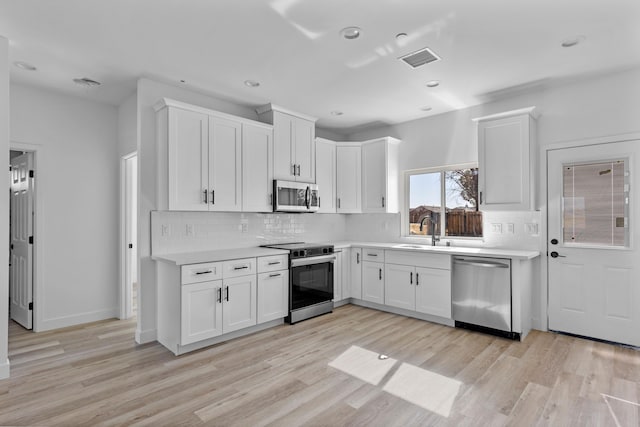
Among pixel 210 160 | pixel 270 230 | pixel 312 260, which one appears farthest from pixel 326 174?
pixel 210 160

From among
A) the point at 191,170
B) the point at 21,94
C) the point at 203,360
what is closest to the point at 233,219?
the point at 191,170

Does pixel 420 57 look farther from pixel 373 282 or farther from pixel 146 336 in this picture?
pixel 146 336

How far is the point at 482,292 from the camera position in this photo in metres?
3.89

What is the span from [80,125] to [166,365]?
3075 mm

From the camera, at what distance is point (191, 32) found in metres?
2.73

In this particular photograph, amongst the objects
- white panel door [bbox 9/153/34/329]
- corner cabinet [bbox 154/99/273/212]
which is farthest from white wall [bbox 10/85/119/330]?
corner cabinet [bbox 154/99/273/212]

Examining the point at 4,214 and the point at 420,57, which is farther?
the point at 420,57

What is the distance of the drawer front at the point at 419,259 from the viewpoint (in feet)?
13.6

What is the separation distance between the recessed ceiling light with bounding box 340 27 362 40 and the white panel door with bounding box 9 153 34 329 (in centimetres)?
376

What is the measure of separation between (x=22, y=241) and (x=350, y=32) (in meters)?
4.39

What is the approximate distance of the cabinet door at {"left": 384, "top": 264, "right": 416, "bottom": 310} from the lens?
14.5 ft

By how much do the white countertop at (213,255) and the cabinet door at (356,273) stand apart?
50.5 inches

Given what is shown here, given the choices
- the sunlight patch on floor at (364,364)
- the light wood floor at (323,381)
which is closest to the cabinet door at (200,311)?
the light wood floor at (323,381)

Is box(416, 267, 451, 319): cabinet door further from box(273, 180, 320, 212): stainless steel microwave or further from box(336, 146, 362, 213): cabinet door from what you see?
box(273, 180, 320, 212): stainless steel microwave
